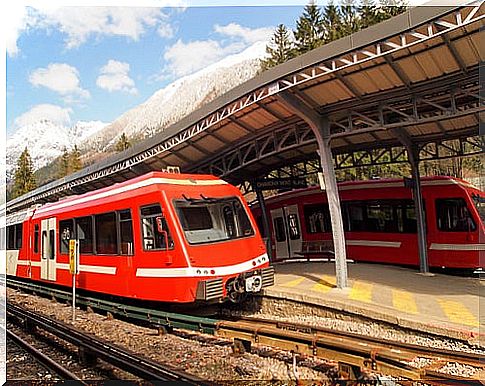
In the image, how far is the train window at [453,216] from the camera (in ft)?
41.9

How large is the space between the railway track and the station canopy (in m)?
4.26

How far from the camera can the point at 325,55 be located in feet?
28.1

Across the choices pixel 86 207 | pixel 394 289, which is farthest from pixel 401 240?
pixel 86 207

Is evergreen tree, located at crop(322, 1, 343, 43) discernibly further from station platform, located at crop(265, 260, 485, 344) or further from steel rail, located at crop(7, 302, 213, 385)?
steel rail, located at crop(7, 302, 213, 385)

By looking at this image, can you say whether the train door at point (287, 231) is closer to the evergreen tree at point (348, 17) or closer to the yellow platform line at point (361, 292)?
the yellow platform line at point (361, 292)

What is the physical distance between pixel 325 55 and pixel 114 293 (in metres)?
6.31

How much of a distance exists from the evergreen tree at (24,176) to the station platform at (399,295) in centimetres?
4183

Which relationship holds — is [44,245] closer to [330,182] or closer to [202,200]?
[202,200]

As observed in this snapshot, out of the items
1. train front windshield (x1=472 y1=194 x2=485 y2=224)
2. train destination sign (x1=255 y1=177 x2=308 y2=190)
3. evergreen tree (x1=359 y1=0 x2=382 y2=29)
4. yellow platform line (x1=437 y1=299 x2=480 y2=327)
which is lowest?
yellow platform line (x1=437 y1=299 x2=480 y2=327)

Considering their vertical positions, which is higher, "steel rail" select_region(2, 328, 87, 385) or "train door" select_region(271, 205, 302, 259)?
"train door" select_region(271, 205, 302, 259)

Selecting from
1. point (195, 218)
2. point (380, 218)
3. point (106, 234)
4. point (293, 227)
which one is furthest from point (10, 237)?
point (380, 218)

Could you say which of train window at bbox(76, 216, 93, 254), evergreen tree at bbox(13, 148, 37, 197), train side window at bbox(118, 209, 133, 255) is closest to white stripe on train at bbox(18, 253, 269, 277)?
train side window at bbox(118, 209, 133, 255)

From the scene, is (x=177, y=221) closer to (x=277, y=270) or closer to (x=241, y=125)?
(x=241, y=125)

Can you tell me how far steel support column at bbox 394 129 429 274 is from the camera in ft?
40.6
